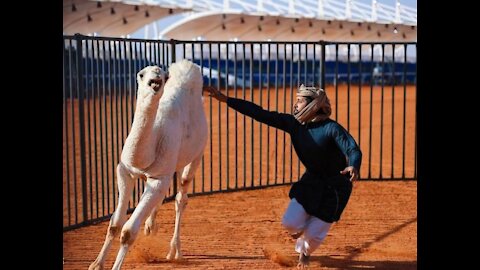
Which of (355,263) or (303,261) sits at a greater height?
(303,261)

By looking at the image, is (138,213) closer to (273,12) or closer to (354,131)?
(354,131)

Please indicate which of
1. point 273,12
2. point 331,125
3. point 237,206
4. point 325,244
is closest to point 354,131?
point 237,206

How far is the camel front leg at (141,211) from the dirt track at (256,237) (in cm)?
116

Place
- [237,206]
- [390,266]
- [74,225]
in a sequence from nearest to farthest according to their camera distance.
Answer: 1. [390,266]
2. [74,225]
3. [237,206]

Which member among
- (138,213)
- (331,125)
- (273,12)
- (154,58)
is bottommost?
(138,213)

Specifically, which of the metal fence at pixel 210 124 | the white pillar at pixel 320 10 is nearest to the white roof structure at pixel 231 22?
the white pillar at pixel 320 10

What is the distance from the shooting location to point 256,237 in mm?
8438

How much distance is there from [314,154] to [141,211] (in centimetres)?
147

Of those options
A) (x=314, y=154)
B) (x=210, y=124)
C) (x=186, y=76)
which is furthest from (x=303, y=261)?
(x=210, y=124)

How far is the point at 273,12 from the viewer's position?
148 ft

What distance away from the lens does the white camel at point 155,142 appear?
5.54m

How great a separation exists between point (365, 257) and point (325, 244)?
622 mm

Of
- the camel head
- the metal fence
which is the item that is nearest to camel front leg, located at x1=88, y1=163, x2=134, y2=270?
the camel head

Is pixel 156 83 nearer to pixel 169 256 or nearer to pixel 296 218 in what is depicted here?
pixel 296 218
